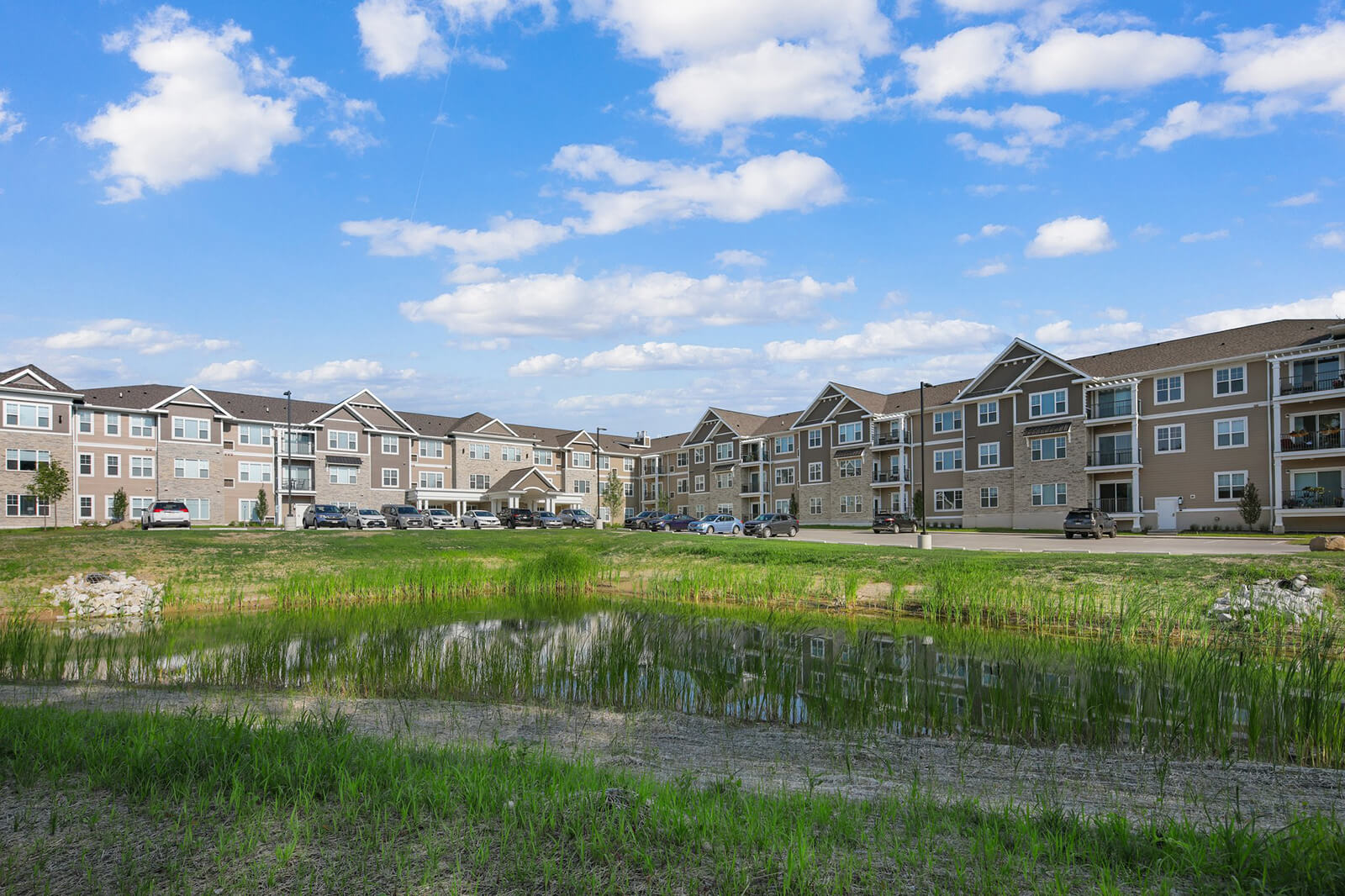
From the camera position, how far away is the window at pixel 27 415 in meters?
54.0

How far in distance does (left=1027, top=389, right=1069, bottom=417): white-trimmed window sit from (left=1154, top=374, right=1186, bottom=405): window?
5.54 metres

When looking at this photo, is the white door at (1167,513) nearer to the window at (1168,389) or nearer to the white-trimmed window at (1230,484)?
the white-trimmed window at (1230,484)

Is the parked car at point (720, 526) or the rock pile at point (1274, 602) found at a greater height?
the rock pile at point (1274, 602)

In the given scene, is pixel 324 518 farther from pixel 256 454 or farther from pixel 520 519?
pixel 256 454

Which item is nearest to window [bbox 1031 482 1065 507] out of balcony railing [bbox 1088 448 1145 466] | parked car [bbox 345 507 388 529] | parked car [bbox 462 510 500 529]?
balcony railing [bbox 1088 448 1145 466]

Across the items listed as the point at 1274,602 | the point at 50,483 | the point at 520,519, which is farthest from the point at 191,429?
the point at 1274,602

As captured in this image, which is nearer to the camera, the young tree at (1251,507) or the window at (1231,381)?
the young tree at (1251,507)

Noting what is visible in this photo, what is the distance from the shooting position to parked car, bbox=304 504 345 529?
5284 cm

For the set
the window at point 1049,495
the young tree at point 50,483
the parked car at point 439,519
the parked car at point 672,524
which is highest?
the young tree at point 50,483

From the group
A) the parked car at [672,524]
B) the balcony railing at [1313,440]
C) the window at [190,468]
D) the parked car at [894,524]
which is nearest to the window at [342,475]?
the window at [190,468]

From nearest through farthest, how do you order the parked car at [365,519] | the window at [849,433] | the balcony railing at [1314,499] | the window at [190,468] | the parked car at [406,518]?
the balcony railing at [1314,499]
the parked car at [365,519]
the parked car at [406,518]
the window at [190,468]
the window at [849,433]

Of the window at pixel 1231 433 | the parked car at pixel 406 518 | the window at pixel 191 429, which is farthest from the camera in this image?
the window at pixel 191 429

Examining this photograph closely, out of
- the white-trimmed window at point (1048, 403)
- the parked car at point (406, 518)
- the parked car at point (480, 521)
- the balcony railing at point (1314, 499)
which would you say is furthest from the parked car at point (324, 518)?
the balcony railing at point (1314, 499)

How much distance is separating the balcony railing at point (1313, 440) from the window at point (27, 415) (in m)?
78.5
